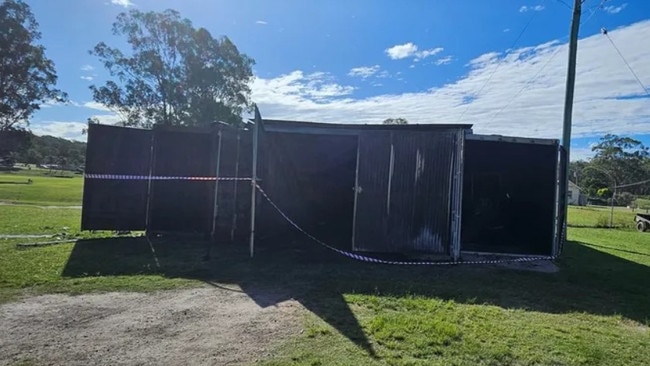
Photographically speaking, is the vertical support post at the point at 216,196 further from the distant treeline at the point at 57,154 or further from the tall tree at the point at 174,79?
the distant treeline at the point at 57,154

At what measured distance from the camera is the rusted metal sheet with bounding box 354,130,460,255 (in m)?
7.50

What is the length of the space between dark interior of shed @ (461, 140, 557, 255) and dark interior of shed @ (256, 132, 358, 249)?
2.96 meters

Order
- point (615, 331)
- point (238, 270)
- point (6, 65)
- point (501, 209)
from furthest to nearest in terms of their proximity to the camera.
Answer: point (6, 65)
point (501, 209)
point (238, 270)
point (615, 331)

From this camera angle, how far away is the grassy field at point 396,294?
353cm

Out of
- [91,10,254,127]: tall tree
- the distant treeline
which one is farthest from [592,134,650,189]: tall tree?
the distant treeline

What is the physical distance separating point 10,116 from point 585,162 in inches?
3753

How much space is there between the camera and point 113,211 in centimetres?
865

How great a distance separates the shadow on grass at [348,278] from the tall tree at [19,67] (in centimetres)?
2820

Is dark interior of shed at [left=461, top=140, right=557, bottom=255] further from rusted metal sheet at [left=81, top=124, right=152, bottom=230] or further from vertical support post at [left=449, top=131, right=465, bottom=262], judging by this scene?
rusted metal sheet at [left=81, top=124, right=152, bottom=230]

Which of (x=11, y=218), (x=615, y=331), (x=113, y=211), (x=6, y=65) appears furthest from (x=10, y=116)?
(x=615, y=331)

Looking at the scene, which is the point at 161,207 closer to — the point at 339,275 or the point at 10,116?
the point at 339,275

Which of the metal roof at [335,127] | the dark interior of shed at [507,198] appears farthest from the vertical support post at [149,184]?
the dark interior of shed at [507,198]

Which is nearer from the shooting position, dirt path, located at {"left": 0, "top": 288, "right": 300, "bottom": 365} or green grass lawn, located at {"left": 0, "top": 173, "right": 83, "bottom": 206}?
dirt path, located at {"left": 0, "top": 288, "right": 300, "bottom": 365}

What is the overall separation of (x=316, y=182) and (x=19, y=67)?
29.7 meters
